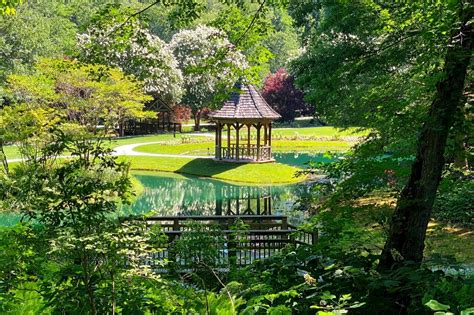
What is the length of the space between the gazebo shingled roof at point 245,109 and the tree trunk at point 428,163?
68.5ft

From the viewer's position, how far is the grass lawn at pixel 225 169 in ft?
76.4

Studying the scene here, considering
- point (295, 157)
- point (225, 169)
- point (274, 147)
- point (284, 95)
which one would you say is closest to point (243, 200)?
point (225, 169)

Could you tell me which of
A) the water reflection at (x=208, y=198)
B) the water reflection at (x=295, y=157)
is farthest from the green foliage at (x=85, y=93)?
the water reflection at (x=295, y=157)

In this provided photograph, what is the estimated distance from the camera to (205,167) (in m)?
25.4

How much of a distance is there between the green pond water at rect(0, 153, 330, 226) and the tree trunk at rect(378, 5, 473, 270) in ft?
39.2

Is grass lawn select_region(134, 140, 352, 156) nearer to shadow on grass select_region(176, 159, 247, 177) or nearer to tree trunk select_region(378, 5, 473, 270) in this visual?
shadow on grass select_region(176, 159, 247, 177)

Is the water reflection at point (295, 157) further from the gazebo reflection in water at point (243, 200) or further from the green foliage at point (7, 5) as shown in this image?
the green foliage at point (7, 5)

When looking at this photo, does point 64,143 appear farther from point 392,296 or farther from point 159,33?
point 159,33

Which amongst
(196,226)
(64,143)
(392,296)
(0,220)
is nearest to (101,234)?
(64,143)

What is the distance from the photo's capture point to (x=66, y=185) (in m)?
3.21

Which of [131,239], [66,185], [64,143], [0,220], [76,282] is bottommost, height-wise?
[0,220]

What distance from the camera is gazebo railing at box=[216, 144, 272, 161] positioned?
25.3 m

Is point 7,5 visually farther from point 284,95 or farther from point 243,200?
point 284,95

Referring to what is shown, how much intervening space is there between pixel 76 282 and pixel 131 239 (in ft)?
1.63
